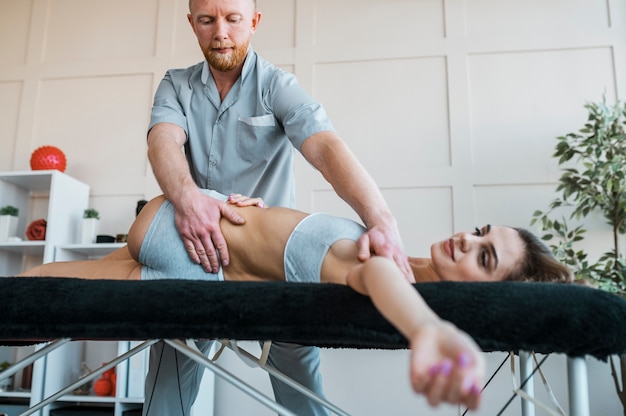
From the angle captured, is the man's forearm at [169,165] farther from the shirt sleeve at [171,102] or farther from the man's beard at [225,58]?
the man's beard at [225,58]

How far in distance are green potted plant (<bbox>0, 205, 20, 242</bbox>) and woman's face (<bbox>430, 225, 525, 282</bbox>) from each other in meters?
2.83

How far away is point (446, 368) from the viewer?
54 cm

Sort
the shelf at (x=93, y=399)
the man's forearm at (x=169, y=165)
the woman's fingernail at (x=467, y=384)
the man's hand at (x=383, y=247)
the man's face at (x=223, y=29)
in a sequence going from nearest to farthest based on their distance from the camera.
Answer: the woman's fingernail at (x=467, y=384), the man's hand at (x=383, y=247), the man's forearm at (x=169, y=165), the man's face at (x=223, y=29), the shelf at (x=93, y=399)

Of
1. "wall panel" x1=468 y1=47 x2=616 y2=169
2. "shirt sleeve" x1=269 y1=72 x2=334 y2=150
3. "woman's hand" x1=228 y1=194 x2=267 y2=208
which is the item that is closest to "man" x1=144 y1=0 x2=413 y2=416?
"shirt sleeve" x1=269 y1=72 x2=334 y2=150

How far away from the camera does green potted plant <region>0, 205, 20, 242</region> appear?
3303mm

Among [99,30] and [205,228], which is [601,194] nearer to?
[205,228]

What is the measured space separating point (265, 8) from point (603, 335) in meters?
3.12

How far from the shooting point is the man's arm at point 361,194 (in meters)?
1.12

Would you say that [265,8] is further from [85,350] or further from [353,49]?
[85,350]

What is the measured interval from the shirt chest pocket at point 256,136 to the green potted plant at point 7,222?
213cm

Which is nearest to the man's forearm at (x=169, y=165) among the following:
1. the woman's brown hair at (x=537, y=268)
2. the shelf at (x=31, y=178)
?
the woman's brown hair at (x=537, y=268)

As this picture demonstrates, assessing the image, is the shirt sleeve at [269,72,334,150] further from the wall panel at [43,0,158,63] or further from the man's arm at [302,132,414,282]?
the wall panel at [43,0,158,63]

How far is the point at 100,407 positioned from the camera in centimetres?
306

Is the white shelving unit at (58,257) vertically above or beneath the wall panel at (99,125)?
beneath
